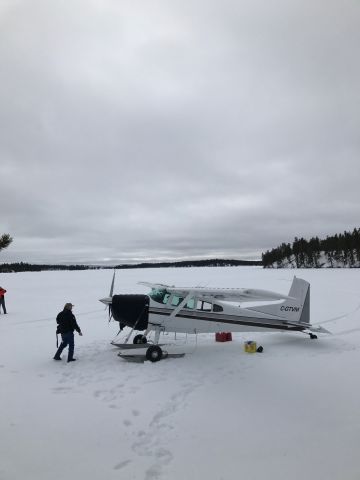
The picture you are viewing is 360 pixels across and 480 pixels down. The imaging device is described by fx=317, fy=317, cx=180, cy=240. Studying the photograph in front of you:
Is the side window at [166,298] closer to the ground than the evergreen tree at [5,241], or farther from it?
closer to the ground

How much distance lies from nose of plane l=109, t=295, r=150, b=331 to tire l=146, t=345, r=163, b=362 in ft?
2.43

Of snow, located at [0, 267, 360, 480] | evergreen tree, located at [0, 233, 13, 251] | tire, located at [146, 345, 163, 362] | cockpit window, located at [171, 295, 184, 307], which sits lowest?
snow, located at [0, 267, 360, 480]

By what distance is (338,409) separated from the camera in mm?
5285

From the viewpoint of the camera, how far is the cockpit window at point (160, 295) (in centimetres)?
→ 906

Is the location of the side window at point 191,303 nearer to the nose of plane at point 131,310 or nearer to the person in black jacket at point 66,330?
the nose of plane at point 131,310

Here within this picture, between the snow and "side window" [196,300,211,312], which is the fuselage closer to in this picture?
"side window" [196,300,211,312]

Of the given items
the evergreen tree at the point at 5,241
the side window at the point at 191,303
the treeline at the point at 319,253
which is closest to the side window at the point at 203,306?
the side window at the point at 191,303

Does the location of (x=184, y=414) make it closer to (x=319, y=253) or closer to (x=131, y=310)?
(x=131, y=310)

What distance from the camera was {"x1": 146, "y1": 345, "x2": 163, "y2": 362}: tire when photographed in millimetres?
7992

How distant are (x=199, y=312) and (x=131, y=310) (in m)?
2.04

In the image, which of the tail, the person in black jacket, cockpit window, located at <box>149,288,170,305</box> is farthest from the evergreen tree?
the tail

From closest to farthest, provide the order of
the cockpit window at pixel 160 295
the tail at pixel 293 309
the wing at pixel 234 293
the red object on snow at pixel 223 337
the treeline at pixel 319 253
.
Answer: the wing at pixel 234 293, the cockpit window at pixel 160 295, the tail at pixel 293 309, the red object on snow at pixel 223 337, the treeline at pixel 319 253

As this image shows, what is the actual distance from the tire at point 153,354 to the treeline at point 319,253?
88678mm

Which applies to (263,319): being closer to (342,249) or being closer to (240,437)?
(240,437)
